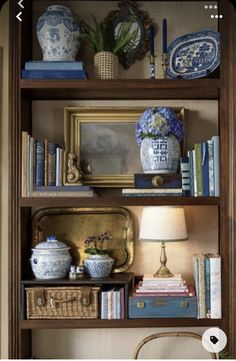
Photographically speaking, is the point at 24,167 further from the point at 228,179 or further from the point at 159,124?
the point at 228,179

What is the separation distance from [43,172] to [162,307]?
0.71 meters

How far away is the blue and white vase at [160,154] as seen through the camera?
5.93ft

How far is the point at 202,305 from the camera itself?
1.76m

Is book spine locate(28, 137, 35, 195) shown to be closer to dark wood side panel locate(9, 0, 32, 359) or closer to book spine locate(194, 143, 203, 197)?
dark wood side panel locate(9, 0, 32, 359)

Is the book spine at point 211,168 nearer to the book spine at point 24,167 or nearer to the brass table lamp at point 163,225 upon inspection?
the brass table lamp at point 163,225

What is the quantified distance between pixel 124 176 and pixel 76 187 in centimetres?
28

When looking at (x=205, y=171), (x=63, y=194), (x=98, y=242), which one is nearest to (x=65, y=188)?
(x=63, y=194)

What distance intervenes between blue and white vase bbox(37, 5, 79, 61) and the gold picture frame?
245 mm

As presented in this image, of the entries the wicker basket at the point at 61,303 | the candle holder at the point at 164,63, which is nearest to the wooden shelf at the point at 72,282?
the wicker basket at the point at 61,303

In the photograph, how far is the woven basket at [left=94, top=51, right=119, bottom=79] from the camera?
1.87 m

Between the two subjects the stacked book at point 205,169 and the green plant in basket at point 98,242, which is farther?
the green plant in basket at point 98,242

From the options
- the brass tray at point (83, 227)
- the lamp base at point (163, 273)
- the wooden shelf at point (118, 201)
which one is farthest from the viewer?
the brass tray at point (83, 227)

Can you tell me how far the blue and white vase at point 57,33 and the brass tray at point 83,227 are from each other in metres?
0.66

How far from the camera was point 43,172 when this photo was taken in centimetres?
180
